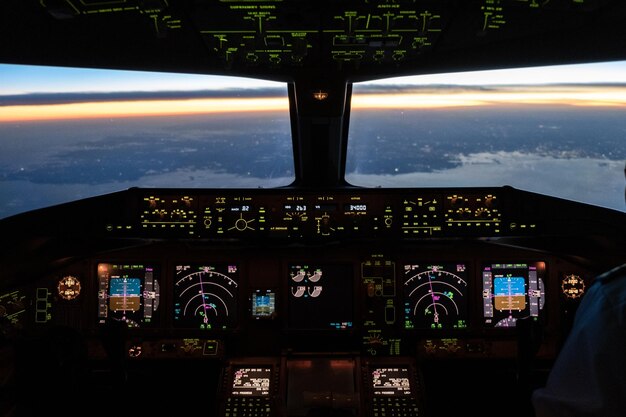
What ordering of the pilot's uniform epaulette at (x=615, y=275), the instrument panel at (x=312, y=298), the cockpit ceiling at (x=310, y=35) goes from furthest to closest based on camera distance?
the instrument panel at (x=312, y=298), the cockpit ceiling at (x=310, y=35), the pilot's uniform epaulette at (x=615, y=275)

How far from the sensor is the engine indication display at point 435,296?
3137 millimetres

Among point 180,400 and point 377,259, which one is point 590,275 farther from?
point 180,400

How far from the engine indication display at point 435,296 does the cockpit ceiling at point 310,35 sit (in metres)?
1.14

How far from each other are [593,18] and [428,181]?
4.93 feet

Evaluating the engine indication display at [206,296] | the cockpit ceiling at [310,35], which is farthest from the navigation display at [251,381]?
the cockpit ceiling at [310,35]

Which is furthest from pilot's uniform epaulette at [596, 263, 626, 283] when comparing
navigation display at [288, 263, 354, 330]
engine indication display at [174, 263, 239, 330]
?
engine indication display at [174, 263, 239, 330]

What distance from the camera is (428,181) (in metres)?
3.61

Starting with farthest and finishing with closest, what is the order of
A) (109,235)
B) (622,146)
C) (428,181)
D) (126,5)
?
(428,181)
(622,146)
(109,235)
(126,5)

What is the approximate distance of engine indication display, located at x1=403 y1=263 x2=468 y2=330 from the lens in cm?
314

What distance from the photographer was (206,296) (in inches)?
123

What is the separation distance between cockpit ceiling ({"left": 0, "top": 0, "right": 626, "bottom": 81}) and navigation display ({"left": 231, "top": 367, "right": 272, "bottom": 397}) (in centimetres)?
162

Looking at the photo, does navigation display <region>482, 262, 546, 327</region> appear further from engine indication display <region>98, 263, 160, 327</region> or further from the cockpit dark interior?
engine indication display <region>98, 263, 160, 327</region>

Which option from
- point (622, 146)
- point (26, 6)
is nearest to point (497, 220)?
point (622, 146)

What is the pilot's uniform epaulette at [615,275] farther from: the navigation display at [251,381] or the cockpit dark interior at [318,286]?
the navigation display at [251,381]
